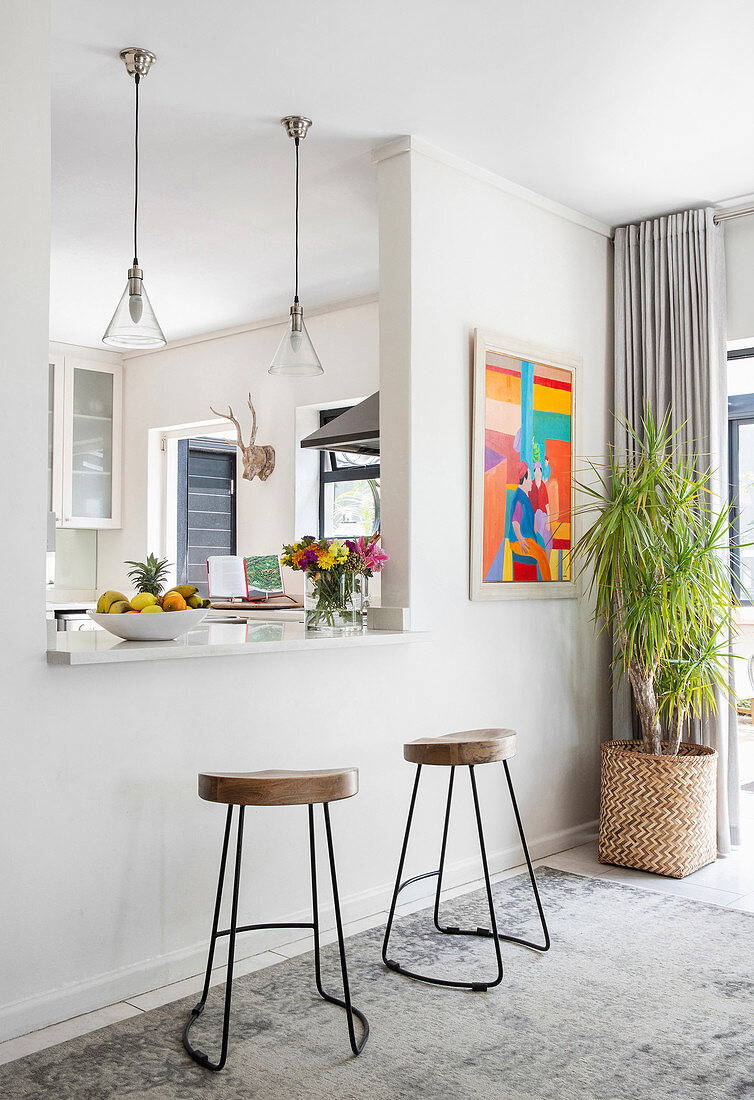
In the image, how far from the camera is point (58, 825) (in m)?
2.51

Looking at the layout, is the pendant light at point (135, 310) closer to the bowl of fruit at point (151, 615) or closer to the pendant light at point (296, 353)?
the pendant light at point (296, 353)

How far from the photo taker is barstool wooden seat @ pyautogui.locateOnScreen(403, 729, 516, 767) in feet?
8.89

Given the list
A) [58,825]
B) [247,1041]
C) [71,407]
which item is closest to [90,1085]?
[247,1041]

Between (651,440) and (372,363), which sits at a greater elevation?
(372,363)

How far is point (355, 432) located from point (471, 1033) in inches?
99.8

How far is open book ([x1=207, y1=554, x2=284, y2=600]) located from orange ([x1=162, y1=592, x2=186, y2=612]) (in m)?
2.64

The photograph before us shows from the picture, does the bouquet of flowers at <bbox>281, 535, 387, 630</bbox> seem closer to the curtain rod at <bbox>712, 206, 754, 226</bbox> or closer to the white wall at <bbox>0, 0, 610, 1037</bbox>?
the white wall at <bbox>0, 0, 610, 1037</bbox>

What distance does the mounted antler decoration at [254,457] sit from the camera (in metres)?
6.04

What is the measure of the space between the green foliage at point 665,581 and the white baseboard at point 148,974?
3.66ft

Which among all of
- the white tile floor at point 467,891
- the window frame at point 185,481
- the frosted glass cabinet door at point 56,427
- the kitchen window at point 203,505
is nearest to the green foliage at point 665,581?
the white tile floor at point 467,891

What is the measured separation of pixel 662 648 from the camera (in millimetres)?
3795

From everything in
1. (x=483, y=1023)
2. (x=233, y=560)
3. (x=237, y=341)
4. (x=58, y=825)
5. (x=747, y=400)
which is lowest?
(x=483, y=1023)

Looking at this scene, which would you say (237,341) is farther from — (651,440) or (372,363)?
(651,440)

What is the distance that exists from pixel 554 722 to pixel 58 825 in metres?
2.27
